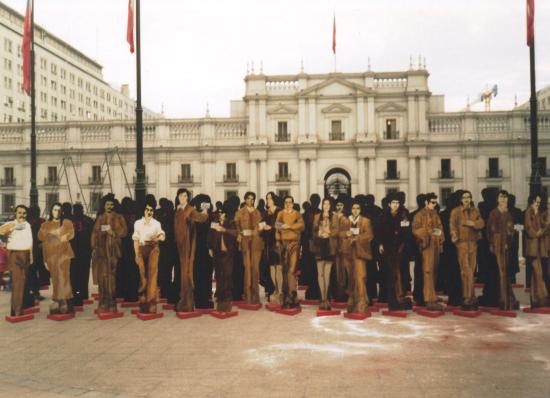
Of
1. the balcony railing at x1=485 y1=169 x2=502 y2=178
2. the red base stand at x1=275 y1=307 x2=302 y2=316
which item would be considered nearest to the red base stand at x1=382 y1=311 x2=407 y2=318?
the red base stand at x1=275 y1=307 x2=302 y2=316

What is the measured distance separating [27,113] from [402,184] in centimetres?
4534

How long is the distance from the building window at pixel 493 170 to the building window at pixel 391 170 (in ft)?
25.2

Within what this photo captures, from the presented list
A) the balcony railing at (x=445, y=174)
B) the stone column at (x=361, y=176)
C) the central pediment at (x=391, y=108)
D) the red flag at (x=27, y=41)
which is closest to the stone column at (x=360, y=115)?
the central pediment at (x=391, y=108)

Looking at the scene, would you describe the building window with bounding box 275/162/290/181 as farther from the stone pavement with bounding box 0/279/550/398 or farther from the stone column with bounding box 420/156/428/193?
the stone pavement with bounding box 0/279/550/398

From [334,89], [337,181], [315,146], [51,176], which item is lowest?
[337,181]

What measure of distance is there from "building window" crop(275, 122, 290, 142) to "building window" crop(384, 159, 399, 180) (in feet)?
29.3

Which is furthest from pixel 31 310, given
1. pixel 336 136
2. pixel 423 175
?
pixel 423 175

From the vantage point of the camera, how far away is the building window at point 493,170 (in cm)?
4172

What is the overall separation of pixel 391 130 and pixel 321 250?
119ft

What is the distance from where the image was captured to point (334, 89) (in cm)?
4319

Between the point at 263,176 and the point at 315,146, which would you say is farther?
the point at 263,176

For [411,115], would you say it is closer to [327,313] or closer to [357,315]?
[327,313]

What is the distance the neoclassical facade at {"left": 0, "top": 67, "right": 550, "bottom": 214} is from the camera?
42062mm

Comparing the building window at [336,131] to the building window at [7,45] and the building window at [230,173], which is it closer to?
the building window at [230,173]
